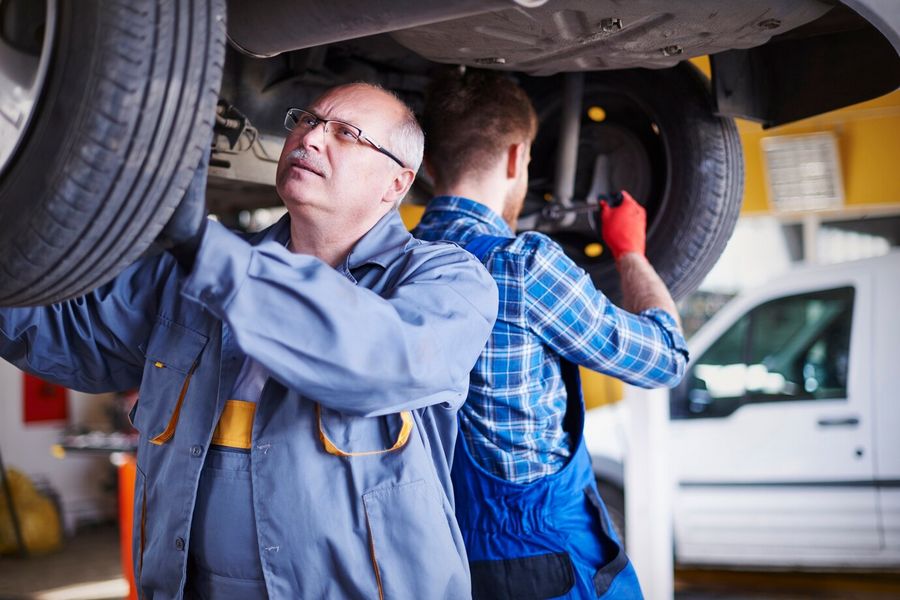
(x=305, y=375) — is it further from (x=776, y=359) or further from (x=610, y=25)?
(x=776, y=359)

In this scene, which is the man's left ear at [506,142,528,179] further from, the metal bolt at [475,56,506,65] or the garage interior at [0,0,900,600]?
the garage interior at [0,0,900,600]

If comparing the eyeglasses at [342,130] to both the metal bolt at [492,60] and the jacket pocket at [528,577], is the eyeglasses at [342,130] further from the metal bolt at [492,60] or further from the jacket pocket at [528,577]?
the jacket pocket at [528,577]

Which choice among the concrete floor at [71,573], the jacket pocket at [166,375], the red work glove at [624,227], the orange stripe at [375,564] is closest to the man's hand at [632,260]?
the red work glove at [624,227]

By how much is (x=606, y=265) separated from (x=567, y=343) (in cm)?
74

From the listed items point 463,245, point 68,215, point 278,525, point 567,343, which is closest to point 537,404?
point 567,343

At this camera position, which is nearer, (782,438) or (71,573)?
(782,438)

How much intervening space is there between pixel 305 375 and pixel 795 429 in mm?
3688

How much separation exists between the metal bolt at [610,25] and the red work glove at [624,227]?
2.00 feet

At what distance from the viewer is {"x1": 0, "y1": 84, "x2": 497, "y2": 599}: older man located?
113 cm

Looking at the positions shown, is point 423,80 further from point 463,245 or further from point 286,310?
point 286,310

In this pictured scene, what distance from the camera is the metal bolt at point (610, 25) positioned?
1.55 meters

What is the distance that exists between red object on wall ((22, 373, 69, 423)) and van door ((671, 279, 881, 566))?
4.30m

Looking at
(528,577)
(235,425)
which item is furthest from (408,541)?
(528,577)

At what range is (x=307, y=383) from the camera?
114cm
